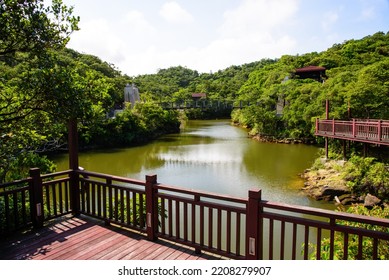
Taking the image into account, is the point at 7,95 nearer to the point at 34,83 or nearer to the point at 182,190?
the point at 34,83

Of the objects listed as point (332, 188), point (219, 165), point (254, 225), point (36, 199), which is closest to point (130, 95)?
point (219, 165)

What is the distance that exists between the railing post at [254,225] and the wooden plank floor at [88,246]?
0.52 meters

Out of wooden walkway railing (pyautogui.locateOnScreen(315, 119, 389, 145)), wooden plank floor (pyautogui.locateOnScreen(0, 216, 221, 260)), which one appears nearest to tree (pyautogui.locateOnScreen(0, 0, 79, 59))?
wooden plank floor (pyautogui.locateOnScreen(0, 216, 221, 260))

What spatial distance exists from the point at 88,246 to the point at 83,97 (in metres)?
1.78

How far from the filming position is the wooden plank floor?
10.7 ft

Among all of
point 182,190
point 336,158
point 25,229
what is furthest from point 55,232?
point 336,158

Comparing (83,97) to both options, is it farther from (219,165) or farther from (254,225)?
(219,165)

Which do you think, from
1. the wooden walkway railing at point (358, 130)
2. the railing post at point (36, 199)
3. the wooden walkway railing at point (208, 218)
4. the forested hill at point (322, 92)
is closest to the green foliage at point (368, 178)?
the wooden walkway railing at point (358, 130)

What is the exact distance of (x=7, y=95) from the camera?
395 cm

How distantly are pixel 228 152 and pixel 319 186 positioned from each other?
9.16m

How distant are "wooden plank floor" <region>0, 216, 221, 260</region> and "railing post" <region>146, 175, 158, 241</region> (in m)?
0.12

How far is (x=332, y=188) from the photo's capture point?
10719 mm

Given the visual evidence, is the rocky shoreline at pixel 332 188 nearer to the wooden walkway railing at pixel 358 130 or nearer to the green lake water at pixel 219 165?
the green lake water at pixel 219 165

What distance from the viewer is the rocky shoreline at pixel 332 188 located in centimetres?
1005
